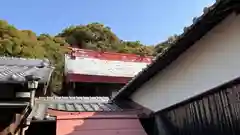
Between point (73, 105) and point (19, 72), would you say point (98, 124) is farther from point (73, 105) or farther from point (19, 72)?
point (19, 72)

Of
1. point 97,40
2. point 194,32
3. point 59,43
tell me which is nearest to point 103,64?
point 59,43

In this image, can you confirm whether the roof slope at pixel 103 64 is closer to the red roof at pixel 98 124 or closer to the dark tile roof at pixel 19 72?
the red roof at pixel 98 124

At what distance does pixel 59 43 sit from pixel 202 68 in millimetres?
20228

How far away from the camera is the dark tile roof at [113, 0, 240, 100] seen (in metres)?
3.88

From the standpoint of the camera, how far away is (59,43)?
24125 mm

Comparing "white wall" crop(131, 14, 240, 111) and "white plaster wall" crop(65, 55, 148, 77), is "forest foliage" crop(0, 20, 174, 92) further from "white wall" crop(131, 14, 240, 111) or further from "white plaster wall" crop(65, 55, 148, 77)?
"white wall" crop(131, 14, 240, 111)

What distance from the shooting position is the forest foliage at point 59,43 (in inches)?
696

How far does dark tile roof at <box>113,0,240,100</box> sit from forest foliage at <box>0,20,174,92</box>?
31.1 feet

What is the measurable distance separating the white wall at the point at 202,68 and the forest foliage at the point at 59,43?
30.4 ft

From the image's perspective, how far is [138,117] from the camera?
668 cm

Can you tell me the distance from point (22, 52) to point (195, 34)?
48.8ft

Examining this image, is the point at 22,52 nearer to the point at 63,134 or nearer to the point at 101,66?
the point at 101,66

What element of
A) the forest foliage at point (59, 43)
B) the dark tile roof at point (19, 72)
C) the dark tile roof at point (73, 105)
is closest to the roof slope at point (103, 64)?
the forest foliage at point (59, 43)

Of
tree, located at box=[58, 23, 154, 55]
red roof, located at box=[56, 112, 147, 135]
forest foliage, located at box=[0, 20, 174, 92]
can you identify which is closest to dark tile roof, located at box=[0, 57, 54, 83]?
red roof, located at box=[56, 112, 147, 135]
